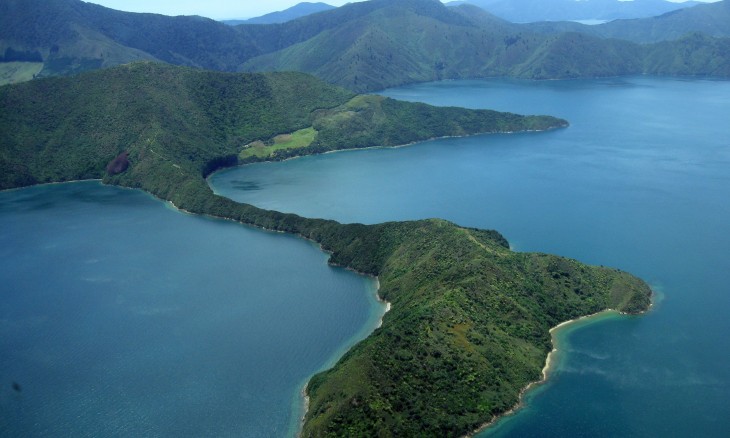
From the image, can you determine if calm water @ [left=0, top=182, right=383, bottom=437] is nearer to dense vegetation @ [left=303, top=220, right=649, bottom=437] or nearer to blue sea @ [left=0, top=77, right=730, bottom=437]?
blue sea @ [left=0, top=77, right=730, bottom=437]

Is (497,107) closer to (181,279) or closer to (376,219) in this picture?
(376,219)

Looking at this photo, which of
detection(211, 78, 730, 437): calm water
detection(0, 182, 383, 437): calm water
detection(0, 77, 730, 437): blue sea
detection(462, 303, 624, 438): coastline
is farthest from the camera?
detection(0, 182, 383, 437): calm water

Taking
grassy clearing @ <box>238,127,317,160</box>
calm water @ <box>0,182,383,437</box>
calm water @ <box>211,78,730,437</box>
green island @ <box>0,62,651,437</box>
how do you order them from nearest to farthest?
green island @ <box>0,62,651,437</box> < calm water @ <box>211,78,730,437</box> < calm water @ <box>0,182,383,437</box> < grassy clearing @ <box>238,127,317,160</box>

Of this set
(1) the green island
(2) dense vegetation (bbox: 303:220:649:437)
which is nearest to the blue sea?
(2) dense vegetation (bbox: 303:220:649:437)

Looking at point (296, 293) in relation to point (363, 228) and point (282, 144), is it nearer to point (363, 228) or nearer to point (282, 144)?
point (363, 228)

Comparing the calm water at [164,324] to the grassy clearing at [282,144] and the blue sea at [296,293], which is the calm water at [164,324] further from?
the grassy clearing at [282,144]

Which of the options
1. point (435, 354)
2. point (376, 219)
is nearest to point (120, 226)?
point (376, 219)

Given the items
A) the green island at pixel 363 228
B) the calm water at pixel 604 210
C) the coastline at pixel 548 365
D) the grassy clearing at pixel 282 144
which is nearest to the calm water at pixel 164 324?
the green island at pixel 363 228
